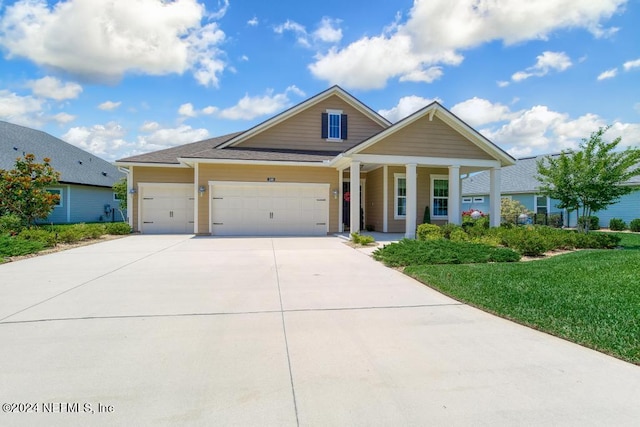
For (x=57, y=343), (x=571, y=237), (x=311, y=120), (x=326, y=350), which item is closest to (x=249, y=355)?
(x=326, y=350)

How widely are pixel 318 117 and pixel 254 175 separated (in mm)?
4801

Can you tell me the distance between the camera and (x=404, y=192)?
53.9 ft

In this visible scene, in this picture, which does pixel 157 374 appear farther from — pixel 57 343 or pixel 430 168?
pixel 430 168

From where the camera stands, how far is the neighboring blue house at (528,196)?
19.4m

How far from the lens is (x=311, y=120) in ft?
56.3

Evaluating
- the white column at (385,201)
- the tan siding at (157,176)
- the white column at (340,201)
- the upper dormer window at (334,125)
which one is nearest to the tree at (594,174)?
the white column at (385,201)

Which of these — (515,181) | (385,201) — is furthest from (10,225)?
(515,181)

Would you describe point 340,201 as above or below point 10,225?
above

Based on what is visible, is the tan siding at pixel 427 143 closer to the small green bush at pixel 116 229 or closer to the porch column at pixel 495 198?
the porch column at pixel 495 198

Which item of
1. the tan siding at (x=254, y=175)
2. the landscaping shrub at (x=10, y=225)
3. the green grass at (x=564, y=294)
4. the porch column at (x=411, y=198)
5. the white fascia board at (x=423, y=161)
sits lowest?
the green grass at (x=564, y=294)

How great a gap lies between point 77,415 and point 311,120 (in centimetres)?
1596

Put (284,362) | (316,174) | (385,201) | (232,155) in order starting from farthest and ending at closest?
(385,201), (316,174), (232,155), (284,362)

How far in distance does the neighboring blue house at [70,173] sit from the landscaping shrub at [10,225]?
9982 mm

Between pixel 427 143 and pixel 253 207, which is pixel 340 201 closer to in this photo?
pixel 253 207
